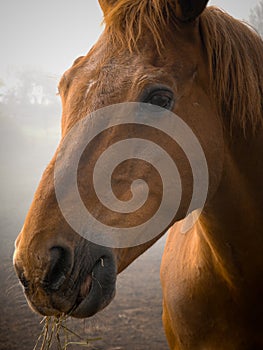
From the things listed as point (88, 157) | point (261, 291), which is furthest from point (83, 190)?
point (261, 291)

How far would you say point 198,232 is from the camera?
218cm

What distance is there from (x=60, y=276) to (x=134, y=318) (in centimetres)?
521

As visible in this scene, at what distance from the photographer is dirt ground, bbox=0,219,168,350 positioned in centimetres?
492

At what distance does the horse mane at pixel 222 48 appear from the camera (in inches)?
63.1

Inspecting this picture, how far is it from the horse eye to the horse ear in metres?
0.43

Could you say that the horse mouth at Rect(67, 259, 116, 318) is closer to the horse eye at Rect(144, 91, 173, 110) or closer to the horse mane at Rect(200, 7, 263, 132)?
the horse eye at Rect(144, 91, 173, 110)

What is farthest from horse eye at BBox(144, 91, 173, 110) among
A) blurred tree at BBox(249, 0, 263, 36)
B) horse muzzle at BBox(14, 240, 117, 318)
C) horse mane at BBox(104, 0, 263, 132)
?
blurred tree at BBox(249, 0, 263, 36)

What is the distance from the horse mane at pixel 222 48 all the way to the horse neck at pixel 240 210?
0.51ft

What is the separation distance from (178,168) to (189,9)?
780 millimetres

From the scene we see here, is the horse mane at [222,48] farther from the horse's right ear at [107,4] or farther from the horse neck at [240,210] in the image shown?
the horse's right ear at [107,4]

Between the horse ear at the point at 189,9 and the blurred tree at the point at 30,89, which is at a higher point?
the horse ear at the point at 189,9

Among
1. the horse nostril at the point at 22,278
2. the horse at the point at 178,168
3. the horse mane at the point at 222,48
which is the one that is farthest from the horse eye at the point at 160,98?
the horse nostril at the point at 22,278

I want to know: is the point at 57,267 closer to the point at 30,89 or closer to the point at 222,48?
the point at 222,48

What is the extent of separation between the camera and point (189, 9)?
158cm
